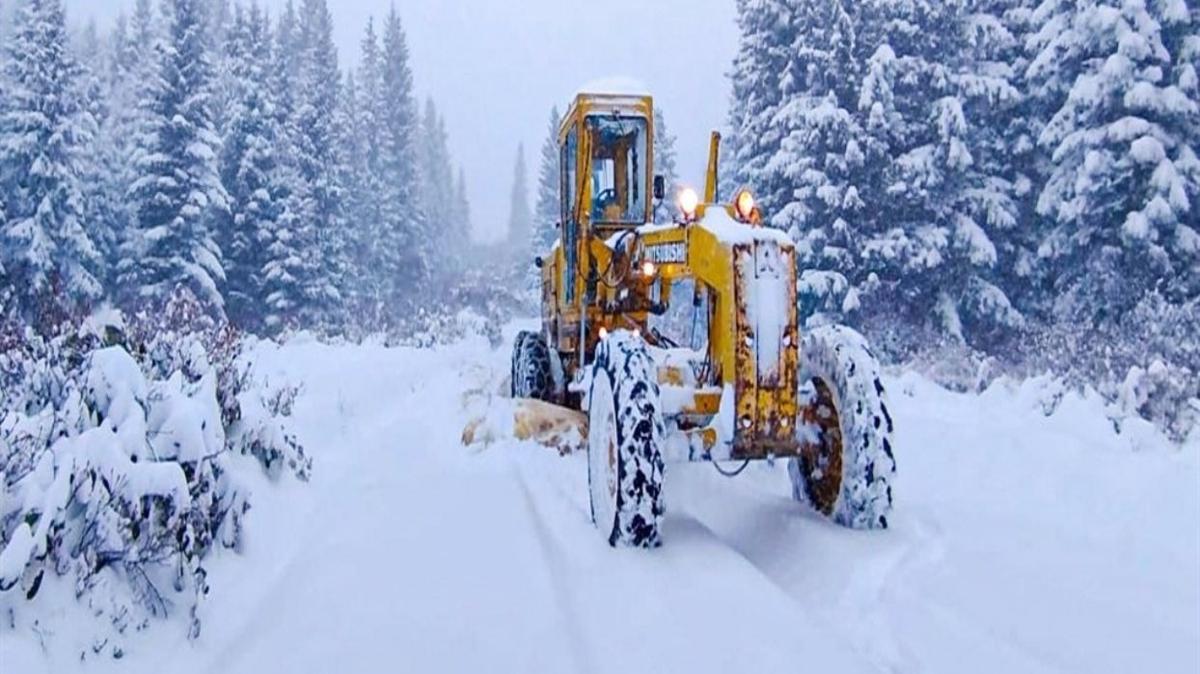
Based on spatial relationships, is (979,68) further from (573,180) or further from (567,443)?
Answer: (567,443)

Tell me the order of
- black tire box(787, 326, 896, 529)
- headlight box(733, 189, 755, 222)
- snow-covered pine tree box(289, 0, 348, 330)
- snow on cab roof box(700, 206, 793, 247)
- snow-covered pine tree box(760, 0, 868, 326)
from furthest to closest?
snow-covered pine tree box(289, 0, 348, 330) → snow-covered pine tree box(760, 0, 868, 326) → headlight box(733, 189, 755, 222) → black tire box(787, 326, 896, 529) → snow on cab roof box(700, 206, 793, 247)

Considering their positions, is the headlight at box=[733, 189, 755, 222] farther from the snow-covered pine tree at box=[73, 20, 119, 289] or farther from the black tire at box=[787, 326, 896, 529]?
the snow-covered pine tree at box=[73, 20, 119, 289]

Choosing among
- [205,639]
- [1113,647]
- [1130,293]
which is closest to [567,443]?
[205,639]

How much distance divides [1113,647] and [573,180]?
682 centimetres

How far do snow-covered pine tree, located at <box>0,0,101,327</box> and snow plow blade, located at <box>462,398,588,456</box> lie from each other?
22489mm

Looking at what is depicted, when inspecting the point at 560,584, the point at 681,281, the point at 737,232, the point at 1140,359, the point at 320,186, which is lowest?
the point at 560,584

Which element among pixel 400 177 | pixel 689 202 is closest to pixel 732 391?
pixel 689 202

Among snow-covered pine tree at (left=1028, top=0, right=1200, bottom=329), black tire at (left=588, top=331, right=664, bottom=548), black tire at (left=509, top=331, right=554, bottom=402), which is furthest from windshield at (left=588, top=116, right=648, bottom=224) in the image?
snow-covered pine tree at (left=1028, top=0, right=1200, bottom=329)

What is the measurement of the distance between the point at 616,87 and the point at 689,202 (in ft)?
11.5

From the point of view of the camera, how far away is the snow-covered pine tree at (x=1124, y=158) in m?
15.7

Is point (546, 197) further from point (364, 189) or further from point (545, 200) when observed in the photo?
point (364, 189)

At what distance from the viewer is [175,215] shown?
2741cm

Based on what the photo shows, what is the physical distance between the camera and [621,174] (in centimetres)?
969

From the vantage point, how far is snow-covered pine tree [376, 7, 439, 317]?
161 feet
